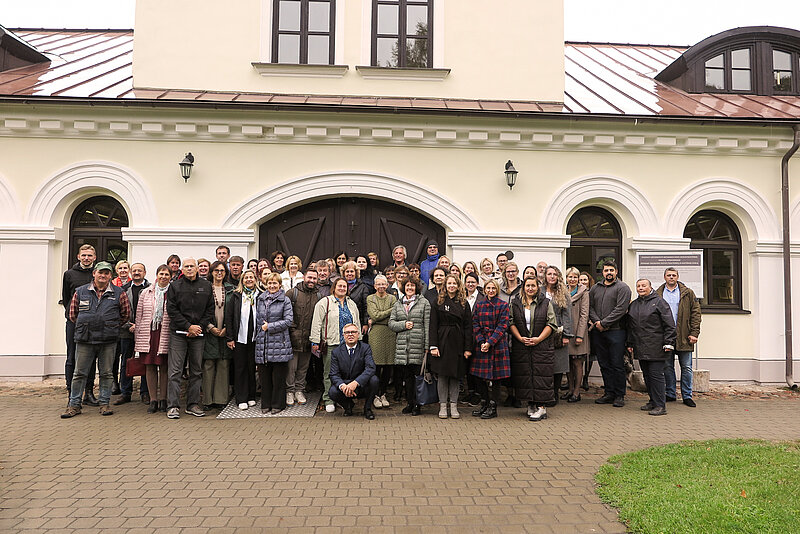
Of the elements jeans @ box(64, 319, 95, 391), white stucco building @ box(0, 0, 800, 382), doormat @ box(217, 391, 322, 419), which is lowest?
doormat @ box(217, 391, 322, 419)

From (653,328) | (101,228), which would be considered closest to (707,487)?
(653,328)

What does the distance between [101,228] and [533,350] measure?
296 inches

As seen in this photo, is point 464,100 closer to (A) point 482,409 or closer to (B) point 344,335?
(B) point 344,335

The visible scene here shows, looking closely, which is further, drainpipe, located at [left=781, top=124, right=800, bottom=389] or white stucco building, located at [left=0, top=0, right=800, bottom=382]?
drainpipe, located at [left=781, top=124, right=800, bottom=389]

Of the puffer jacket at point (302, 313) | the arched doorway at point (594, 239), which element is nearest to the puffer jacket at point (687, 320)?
the arched doorway at point (594, 239)

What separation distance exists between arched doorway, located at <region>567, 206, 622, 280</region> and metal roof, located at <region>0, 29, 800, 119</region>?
183 cm

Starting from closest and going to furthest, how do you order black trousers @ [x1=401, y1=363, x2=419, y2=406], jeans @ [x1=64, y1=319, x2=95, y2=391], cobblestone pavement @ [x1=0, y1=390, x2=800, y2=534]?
cobblestone pavement @ [x1=0, y1=390, x2=800, y2=534] → black trousers @ [x1=401, y1=363, x2=419, y2=406] → jeans @ [x1=64, y1=319, x2=95, y2=391]

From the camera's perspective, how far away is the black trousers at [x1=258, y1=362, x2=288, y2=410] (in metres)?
6.84

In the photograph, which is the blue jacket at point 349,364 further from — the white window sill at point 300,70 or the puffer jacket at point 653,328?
the white window sill at point 300,70

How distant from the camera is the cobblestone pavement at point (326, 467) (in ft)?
12.7

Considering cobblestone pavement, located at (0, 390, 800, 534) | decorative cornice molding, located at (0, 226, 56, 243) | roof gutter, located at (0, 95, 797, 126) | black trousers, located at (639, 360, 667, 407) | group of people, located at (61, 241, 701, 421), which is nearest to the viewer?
cobblestone pavement, located at (0, 390, 800, 534)

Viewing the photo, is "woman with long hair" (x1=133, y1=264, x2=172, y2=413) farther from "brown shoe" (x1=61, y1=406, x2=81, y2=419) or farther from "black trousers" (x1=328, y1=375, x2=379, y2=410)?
"black trousers" (x1=328, y1=375, x2=379, y2=410)

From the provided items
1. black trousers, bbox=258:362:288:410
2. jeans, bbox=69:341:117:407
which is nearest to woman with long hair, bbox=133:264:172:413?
jeans, bbox=69:341:117:407

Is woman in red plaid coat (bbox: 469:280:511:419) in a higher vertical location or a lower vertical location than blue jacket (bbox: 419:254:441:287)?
lower
